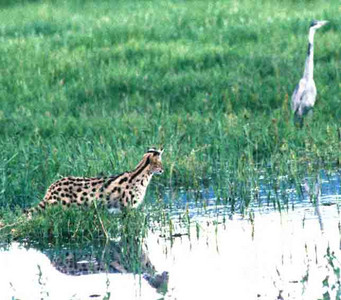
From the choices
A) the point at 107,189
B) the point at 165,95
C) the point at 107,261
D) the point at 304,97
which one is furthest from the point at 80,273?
the point at 165,95

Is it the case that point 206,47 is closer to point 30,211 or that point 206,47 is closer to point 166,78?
point 166,78

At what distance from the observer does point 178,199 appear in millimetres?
12703

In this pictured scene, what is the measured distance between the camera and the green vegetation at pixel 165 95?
526 inches

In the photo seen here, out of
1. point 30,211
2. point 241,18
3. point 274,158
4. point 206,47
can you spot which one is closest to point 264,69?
point 206,47

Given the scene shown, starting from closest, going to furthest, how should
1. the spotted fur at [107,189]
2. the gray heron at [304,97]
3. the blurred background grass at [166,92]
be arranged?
the spotted fur at [107,189]
the blurred background grass at [166,92]
the gray heron at [304,97]

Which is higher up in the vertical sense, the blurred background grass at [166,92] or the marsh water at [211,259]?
the blurred background grass at [166,92]

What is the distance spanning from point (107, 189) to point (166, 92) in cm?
681

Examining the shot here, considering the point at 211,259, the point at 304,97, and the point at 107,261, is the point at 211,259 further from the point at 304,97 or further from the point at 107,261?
the point at 304,97

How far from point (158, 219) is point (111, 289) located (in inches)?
84.6

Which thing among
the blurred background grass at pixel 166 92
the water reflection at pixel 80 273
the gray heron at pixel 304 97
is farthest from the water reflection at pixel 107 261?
the gray heron at pixel 304 97

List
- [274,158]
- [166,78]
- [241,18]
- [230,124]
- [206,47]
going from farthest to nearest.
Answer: [241,18]
[206,47]
[166,78]
[230,124]
[274,158]

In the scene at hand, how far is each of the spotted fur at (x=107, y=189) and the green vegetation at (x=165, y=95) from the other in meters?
0.31

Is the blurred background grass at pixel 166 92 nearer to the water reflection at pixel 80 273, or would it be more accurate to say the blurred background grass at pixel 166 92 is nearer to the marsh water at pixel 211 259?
the marsh water at pixel 211 259

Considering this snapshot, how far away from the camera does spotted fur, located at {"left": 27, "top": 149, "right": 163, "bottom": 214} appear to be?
11672mm
